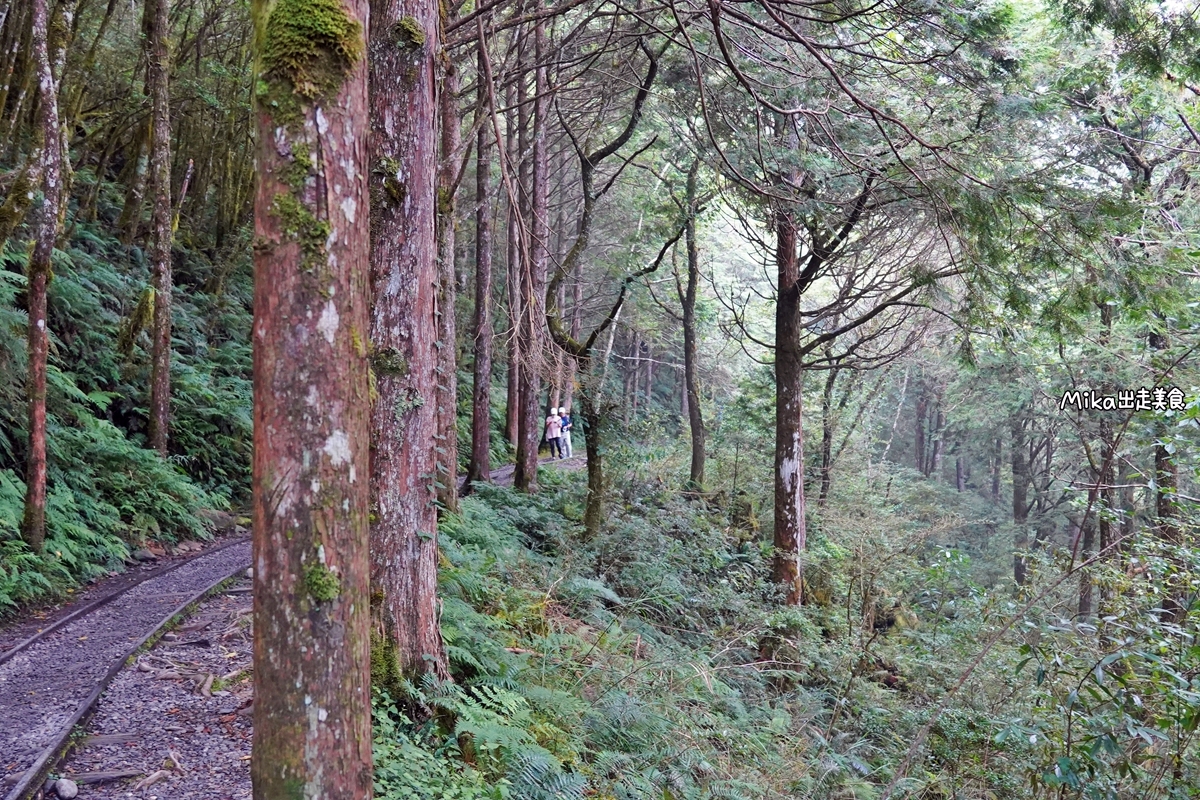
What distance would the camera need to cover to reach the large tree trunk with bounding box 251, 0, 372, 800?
246cm

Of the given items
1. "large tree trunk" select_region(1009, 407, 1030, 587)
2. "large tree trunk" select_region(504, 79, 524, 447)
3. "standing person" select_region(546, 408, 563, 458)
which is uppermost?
"large tree trunk" select_region(504, 79, 524, 447)

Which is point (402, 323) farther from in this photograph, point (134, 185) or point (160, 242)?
point (134, 185)

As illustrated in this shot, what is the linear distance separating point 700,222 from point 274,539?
1616 centimetres

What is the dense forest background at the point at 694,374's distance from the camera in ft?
16.6

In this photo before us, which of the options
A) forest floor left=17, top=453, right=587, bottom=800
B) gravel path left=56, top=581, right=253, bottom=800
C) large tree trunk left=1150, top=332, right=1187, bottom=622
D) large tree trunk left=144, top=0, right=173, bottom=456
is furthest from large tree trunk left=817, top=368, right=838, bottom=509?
gravel path left=56, top=581, right=253, bottom=800

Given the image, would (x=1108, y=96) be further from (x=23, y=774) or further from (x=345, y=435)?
(x=23, y=774)

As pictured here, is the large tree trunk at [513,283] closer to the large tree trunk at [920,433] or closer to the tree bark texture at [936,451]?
the tree bark texture at [936,451]

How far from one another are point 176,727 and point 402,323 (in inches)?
121

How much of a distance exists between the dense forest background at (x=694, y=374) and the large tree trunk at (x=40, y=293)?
53 millimetres

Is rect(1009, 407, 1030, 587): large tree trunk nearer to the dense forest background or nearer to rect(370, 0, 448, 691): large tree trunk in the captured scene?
the dense forest background

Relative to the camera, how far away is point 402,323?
461 centimetres

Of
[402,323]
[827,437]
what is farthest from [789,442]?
[402,323]

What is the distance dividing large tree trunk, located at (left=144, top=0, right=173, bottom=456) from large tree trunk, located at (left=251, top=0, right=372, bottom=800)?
1057 cm

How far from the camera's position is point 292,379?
2.47 meters
